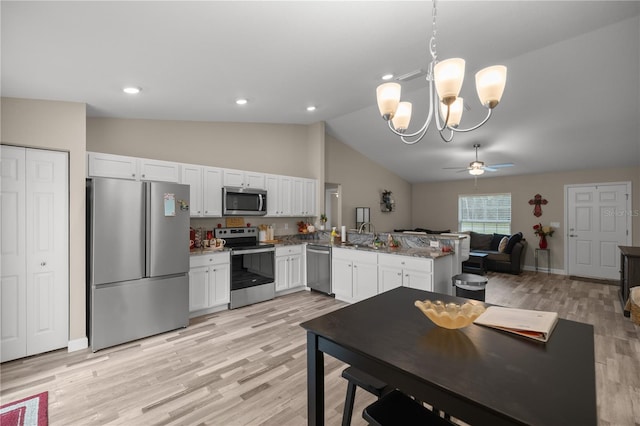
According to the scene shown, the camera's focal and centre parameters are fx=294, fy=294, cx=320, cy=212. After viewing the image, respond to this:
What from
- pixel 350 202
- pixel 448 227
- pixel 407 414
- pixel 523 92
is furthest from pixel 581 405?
pixel 448 227

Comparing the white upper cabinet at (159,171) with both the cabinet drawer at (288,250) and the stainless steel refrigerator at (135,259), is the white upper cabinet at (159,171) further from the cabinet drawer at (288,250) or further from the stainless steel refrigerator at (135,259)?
the cabinet drawer at (288,250)

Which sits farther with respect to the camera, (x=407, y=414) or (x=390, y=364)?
(x=407, y=414)

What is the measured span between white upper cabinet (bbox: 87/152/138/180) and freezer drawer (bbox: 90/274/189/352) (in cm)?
123

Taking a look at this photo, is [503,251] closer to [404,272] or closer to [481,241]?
[481,241]

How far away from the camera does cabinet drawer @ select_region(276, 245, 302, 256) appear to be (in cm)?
468

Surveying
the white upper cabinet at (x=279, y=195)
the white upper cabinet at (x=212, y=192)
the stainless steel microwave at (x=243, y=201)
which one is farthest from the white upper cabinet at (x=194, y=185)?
the white upper cabinet at (x=279, y=195)

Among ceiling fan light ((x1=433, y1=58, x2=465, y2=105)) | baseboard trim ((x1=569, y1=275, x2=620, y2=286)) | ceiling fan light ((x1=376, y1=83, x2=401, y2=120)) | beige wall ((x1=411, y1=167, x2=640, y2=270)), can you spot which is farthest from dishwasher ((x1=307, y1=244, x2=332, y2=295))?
baseboard trim ((x1=569, y1=275, x2=620, y2=286))

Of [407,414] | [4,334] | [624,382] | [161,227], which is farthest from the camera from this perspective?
[161,227]

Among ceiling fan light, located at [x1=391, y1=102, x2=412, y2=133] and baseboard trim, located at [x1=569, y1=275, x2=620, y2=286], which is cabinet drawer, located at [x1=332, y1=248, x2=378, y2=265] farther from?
baseboard trim, located at [x1=569, y1=275, x2=620, y2=286]

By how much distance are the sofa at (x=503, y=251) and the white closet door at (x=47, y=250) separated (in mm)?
7131

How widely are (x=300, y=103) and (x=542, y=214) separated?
634 cm

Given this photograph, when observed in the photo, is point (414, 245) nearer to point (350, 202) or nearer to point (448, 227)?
point (350, 202)

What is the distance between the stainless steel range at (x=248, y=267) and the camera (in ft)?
13.6

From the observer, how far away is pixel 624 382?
2.43 meters
